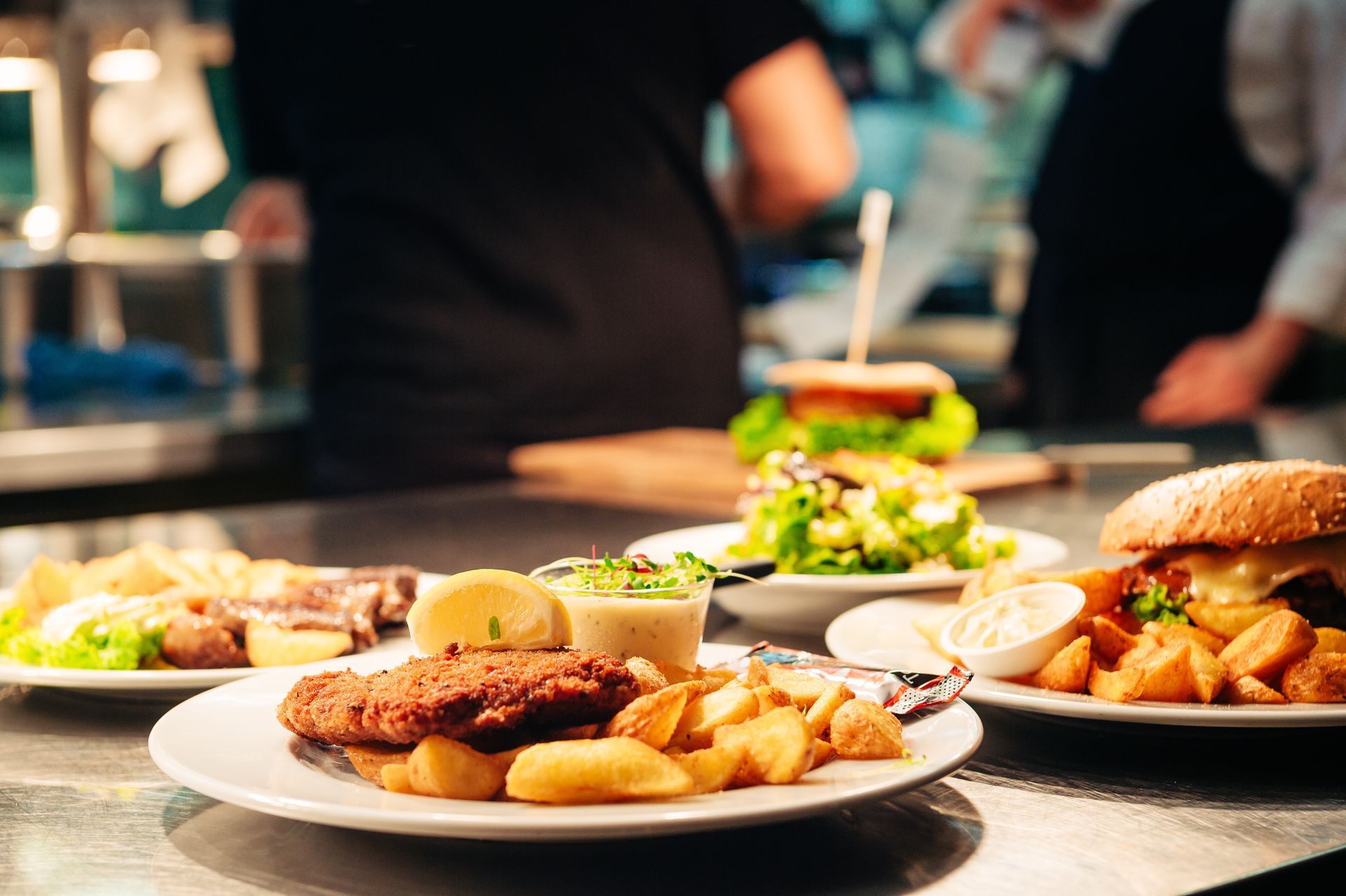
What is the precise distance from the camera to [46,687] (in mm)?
1491

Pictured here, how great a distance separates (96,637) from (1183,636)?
1.01 metres

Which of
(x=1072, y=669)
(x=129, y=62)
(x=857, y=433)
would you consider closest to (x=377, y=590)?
(x=1072, y=669)

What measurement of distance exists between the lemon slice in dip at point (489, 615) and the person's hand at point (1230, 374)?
4044 mm

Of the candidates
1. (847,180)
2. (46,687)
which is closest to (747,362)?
(847,180)

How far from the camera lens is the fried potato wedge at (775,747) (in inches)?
39.1

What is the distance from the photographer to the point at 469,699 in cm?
99

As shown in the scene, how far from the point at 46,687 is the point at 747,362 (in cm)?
578

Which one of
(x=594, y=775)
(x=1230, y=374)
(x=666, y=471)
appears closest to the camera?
(x=594, y=775)

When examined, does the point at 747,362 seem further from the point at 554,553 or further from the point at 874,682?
the point at 874,682

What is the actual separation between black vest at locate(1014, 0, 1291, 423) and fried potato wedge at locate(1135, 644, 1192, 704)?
4240 mm

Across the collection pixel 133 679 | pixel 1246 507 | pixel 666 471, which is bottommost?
pixel 666 471

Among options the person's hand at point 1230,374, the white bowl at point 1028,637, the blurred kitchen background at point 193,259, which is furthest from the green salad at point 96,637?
the person's hand at point 1230,374

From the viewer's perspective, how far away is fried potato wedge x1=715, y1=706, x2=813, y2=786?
993 millimetres

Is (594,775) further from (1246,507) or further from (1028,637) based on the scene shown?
(1246,507)
